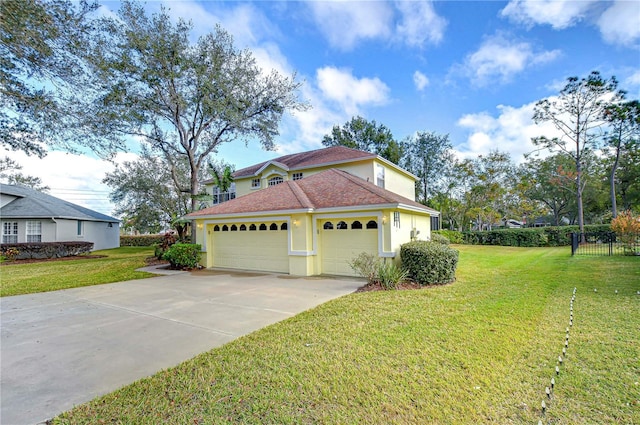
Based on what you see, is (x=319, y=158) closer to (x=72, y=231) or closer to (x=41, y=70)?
(x=41, y=70)

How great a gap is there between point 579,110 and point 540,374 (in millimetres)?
29851

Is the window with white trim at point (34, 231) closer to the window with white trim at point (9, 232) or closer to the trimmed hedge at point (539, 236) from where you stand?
the window with white trim at point (9, 232)

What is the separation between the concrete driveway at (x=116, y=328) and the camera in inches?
138

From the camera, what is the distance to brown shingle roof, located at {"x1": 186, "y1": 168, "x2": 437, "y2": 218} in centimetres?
1067

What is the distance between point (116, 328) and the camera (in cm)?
558

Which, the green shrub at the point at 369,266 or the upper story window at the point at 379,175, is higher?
the upper story window at the point at 379,175

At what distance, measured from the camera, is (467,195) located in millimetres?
31516

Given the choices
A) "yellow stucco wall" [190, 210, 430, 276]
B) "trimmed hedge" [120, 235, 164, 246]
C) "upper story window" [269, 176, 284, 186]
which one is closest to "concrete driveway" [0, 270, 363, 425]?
"yellow stucco wall" [190, 210, 430, 276]

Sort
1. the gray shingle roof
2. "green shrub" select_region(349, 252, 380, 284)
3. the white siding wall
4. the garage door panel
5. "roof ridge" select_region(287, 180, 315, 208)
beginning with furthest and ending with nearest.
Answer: the white siding wall < the gray shingle roof < the garage door panel < "roof ridge" select_region(287, 180, 315, 208) < "green shrub" select_region(349, 252, 380, 284)

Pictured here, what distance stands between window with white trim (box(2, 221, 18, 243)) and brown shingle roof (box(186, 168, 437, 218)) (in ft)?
57.0

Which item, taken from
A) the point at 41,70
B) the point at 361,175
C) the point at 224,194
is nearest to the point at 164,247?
the point at 224,194

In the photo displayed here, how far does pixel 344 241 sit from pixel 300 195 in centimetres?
288

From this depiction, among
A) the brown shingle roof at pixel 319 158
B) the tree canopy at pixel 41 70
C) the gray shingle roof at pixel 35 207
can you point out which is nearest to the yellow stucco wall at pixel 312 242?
the brown shingle roof at pixel 319 158

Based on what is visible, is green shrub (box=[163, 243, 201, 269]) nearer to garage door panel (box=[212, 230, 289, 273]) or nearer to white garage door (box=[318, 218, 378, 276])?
garage door panel (box=[212, 230, 289, 273])
